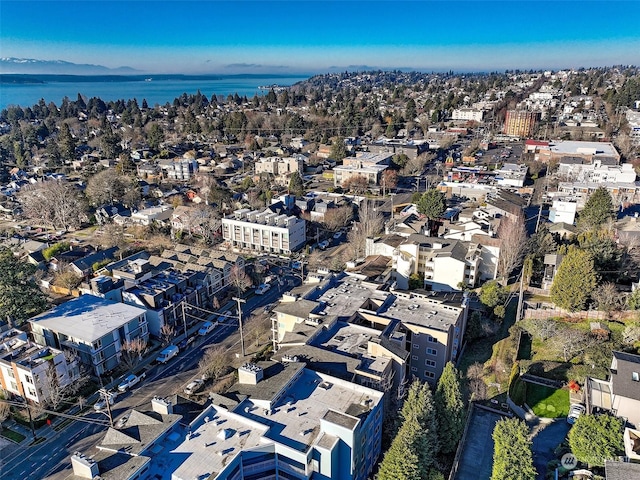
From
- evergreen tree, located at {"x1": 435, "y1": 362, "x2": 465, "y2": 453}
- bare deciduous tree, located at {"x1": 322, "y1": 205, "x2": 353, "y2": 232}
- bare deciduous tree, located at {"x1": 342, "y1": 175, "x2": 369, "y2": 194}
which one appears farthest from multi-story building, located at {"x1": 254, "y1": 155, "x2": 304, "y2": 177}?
evergreen tree, located at {"x1": 435, "y1": 362, "x2": 465, "y2": 453}

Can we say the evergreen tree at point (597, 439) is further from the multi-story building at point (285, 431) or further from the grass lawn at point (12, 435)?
the grass lawn at point (12, 435)

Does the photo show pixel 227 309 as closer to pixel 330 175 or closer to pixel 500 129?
pixel 330 175

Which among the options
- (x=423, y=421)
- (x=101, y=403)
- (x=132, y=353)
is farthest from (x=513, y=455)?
(x=132, y=353)

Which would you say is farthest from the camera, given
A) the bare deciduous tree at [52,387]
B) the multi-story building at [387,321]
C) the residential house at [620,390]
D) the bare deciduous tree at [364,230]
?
the bare deciduous tree at [364,230]

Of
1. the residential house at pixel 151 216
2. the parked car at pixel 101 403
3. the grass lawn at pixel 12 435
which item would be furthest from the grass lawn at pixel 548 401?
the residential house at pixel 151 216

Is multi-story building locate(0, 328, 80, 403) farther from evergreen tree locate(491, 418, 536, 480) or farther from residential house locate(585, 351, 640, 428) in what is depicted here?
residential house locate(585, 351, 640, 428)
